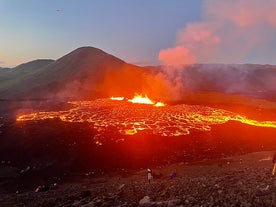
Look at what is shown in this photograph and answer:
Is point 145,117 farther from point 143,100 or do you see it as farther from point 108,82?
point 108,82

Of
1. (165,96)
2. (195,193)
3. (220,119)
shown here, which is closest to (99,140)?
(220,119)

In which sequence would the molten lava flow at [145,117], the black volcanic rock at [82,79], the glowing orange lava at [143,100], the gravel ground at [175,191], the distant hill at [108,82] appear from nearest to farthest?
the gravel ground at [175,191], the molten lava flow at [145,117], the glowing orange lava at [143,100], the distant hill at [108,82], the black volcanic rock at [82,79]

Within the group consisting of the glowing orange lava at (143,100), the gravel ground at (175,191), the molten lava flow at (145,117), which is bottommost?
the gravel ground at (175,191)

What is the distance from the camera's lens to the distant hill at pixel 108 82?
9212cm

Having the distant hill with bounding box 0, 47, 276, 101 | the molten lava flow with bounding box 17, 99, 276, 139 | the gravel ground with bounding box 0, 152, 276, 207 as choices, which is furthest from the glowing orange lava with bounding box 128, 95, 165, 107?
the gravel ground with bounding box 0, 152, 276, 207

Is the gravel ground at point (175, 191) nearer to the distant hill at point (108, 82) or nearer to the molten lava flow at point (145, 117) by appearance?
the molten lava flow at point (145, 117)

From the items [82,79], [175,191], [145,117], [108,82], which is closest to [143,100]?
[145,117]

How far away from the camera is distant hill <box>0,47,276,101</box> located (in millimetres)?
92125

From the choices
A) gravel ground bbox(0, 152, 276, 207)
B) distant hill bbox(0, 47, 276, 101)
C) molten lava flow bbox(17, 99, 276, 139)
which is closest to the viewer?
gravel ground bbox(0, 152, 276, 207)

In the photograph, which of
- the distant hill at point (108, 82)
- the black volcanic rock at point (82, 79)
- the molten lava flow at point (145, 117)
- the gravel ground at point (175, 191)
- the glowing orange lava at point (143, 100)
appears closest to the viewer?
the gravel ground at point (175, 191)

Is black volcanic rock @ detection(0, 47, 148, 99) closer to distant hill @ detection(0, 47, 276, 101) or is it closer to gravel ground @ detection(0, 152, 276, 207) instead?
distant hill @ detection(0, 47, 276, 101)

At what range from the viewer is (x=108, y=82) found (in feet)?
332

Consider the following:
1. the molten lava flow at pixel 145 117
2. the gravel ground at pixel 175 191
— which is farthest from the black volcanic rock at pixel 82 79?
the gravel ground at pixel 175 191

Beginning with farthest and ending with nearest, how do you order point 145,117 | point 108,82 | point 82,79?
point 82,79 < point 108,82 < point 145,117
